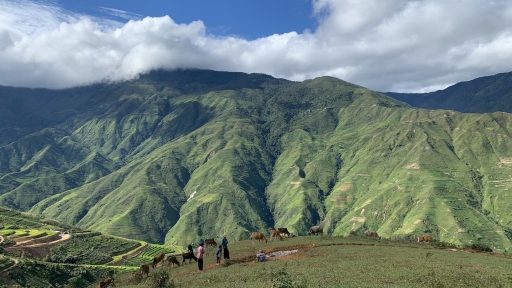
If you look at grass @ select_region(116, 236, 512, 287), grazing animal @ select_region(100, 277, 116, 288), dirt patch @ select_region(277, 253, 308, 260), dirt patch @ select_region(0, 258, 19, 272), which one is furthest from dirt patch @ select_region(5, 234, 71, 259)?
dirt patch @ select_region(277, 253, 308, 260)

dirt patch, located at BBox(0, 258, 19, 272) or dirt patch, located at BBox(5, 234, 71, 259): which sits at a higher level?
dirt patch, located at BBox(0, 258, 19, 272)

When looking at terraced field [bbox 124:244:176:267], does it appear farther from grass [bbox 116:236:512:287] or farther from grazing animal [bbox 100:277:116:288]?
grazing animal [bbox 100:277:116:288]

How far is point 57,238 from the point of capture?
412 ft

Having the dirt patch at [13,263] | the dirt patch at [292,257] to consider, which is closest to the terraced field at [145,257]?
the dirt patch at [13,263]

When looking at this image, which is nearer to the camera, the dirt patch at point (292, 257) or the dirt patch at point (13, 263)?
the dirt patch at point (292, 257)

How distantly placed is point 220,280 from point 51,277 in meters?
61.0

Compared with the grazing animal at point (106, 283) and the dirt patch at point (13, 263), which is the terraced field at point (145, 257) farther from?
the grazing animal at point (106, 283)

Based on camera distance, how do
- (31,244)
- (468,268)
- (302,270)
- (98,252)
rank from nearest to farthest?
(302,270)
(468,268)
(31,244)
(98,252)

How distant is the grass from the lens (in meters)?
31.8

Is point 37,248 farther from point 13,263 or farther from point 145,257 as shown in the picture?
point 145,257

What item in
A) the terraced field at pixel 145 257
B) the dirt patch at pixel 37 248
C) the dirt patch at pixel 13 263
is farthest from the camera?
Answer: the terraced field at pixel 145 257

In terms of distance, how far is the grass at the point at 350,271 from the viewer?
31.8 meters

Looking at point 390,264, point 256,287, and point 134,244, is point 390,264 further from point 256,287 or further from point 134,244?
point 134,244

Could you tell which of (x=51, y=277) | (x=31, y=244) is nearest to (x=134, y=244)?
(x=31, y=244)
